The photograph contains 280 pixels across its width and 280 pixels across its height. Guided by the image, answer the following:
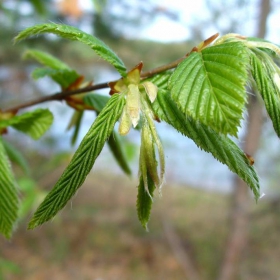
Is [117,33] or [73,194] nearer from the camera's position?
[73,194]

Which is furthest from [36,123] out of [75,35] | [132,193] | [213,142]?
[132,193]

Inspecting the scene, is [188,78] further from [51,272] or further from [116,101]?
[51,272]

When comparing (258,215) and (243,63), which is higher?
(243,63)

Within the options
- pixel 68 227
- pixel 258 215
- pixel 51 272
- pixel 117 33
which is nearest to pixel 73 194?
pixel 258 215

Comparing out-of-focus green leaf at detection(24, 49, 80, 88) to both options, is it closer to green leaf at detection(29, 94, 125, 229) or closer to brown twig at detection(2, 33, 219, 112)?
brown twig at detection(2, 33, 219, 112)

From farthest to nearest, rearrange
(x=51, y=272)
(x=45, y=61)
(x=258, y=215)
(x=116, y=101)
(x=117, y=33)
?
1. (x=51, y=272)
2. (x=117, y=33)
3. (x=258, y=215)
4. (x=45, y=61)
5. (x=116, y=101)
